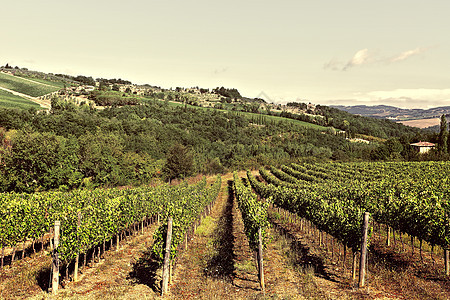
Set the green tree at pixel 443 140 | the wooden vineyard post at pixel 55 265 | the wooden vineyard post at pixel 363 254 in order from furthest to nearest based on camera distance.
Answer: the green tree at pixel 443 140 → the wooden vineyard post at pixel 363 254 → the wooden vineyard post at pixel 55 265

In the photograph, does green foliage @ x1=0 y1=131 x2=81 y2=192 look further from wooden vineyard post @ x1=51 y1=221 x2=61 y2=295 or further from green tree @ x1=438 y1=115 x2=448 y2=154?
green tree @ x1=438 y1=115 x2=448 y2=154

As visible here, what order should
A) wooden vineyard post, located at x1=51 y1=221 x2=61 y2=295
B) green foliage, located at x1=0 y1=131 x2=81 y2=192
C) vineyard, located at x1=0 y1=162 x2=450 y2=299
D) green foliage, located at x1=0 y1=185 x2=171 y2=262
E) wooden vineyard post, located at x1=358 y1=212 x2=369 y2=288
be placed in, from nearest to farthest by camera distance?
wooden vineyard post, located at x1=51 y1=221 x2=61 y2=295
wooden vineyard post, located at x1=358 y1=212 x2=369 y2=288
vineyard, located at x1=0 y1=162 x2=450 y2=299
green foliage, located at x1=0 y1=185 x2=171 y2=262
green foliage, located at x1=0 y1=131 x2=81 y2=192

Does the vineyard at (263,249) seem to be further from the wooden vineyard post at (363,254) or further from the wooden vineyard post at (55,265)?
the wooden vineyard post at (55,265)

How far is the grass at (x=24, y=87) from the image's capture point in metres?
128

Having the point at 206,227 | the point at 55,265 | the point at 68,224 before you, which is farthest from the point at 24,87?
the point at 55,265

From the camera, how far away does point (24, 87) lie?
13250 cm

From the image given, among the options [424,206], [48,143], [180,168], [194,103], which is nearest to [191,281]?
[424,206]

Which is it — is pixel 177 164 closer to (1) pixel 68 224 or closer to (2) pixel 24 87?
(1) pixel 68 224

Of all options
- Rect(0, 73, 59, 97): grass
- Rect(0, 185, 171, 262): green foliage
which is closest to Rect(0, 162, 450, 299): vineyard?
Rect(0, 185, 171, 262): green foliage

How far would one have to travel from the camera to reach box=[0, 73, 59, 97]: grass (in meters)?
128

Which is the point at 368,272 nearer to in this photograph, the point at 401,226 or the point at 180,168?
the point at 401,226

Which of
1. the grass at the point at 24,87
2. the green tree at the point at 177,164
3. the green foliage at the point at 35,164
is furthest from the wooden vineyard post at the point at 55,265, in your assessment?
the grass at the point at 24,87

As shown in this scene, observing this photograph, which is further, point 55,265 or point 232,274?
point 232,274

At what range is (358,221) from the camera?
1336 centimetres
